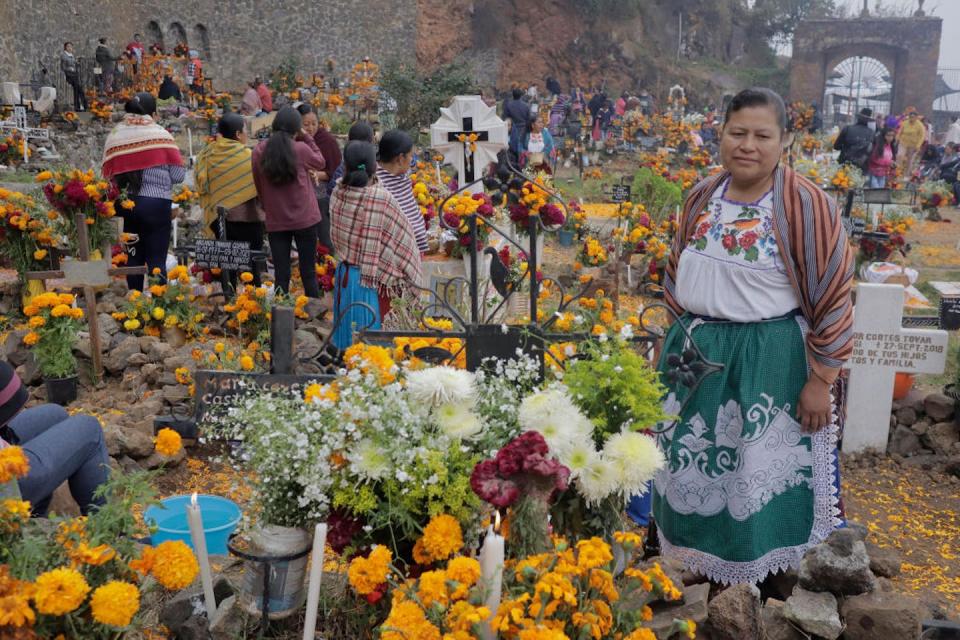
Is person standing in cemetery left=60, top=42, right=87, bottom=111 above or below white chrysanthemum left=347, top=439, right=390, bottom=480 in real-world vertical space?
above

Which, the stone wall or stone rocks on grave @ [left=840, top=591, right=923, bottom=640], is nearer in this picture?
stone rocks on grave @ [left=840, top=591, right=923, bottom=640]

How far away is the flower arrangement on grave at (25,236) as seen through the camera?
6.71 m

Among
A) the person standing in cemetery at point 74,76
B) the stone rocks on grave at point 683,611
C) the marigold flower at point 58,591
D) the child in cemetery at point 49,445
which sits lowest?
the stone rocks on grave at point 683,611

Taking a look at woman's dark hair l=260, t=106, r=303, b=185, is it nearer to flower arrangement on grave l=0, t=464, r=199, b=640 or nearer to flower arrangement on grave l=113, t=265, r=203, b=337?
flower arrangement on grave l=113, t=265, r=203, b=337

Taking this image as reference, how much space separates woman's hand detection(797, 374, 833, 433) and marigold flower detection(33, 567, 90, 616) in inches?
82.3

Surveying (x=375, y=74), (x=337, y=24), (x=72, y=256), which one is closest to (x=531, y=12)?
(x=337, y=24)

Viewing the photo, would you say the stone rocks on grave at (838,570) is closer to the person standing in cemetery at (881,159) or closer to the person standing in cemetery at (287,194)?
the person standing in cemetery at (287,194)

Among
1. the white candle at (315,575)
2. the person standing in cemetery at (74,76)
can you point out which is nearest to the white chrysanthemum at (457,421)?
the white candle at (315,575)

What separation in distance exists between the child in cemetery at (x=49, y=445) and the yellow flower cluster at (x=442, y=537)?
1.14 metres

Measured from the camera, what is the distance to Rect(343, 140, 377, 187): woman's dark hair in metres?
4.75

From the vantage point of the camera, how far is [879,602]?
2418 mm

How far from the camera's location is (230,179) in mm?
6859

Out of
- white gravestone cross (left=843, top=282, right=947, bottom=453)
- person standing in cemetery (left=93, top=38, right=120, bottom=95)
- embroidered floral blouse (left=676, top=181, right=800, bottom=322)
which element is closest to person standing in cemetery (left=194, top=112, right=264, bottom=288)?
white gravestone cross (left=843, top=282, right=947, bottom=453)

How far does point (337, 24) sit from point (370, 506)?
31.0m
